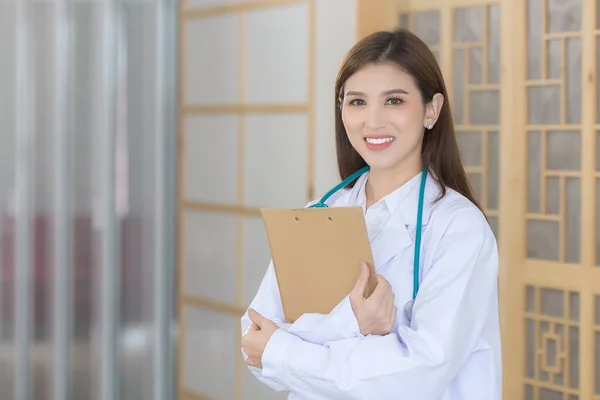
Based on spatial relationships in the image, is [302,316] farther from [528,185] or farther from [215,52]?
[215,52]

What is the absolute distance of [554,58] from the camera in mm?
2209

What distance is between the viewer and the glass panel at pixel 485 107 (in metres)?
2.35

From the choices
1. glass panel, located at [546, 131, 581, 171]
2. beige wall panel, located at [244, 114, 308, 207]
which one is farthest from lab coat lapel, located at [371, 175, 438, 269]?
beige wall panel, located at [244, 114, 308, 207]

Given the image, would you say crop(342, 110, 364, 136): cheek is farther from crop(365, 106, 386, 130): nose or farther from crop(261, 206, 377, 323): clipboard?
crop(261, 206, 377, 323): clipboard

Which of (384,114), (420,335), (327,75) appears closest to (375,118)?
(384,114)

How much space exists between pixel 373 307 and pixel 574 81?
1.16 metres

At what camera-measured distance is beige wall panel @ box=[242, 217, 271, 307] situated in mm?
3033

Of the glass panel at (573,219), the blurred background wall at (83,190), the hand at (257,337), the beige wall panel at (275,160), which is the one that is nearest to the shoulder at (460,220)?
the hand at (257,337)

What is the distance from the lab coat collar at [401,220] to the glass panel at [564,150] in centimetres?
89

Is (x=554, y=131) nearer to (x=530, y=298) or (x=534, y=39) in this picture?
(x=534, y=39)

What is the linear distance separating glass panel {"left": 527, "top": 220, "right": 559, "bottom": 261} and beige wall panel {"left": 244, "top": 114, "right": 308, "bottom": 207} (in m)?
0.82

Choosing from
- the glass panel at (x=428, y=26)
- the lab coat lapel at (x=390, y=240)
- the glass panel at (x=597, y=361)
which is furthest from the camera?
the glass panel at (x=428, y=26)

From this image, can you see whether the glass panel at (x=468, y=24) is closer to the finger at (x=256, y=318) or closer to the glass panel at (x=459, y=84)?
the glass panel at (x=459, y=84)

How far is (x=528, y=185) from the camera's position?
7.47ft
